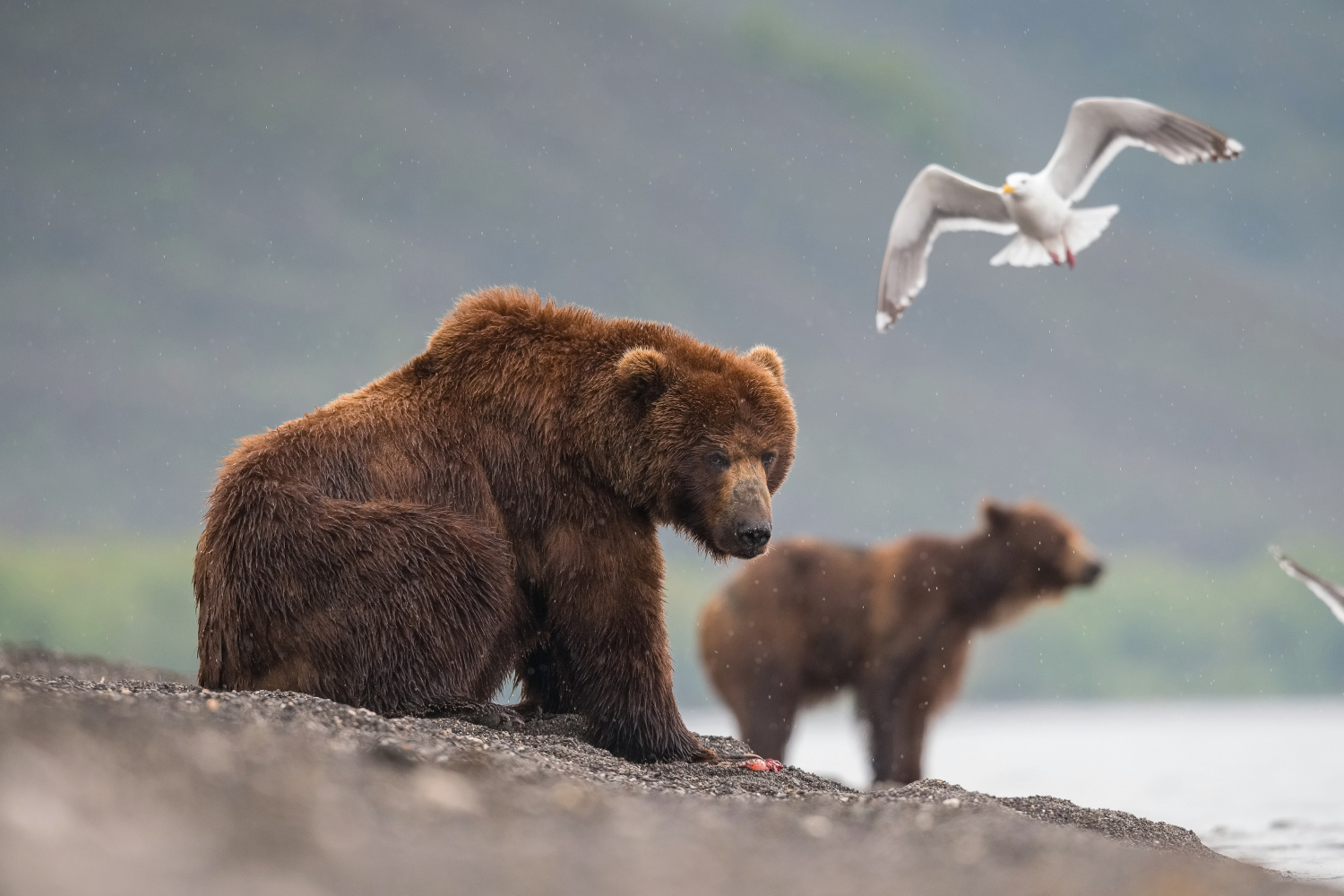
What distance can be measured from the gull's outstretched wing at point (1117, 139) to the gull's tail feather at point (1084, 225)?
9.0 inches

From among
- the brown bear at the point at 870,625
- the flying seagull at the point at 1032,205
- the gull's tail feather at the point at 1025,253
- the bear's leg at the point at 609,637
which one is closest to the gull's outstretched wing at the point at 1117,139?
the flying seagull at the point at 1032,205

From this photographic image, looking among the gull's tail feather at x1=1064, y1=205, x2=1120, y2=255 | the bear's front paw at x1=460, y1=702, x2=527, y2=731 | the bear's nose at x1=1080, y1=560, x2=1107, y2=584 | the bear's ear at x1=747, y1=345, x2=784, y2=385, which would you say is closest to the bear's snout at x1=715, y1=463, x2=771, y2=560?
the bear's ear at x1=747, y1=345, x2=784, y2=385

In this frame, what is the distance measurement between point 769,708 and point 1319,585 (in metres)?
5.29

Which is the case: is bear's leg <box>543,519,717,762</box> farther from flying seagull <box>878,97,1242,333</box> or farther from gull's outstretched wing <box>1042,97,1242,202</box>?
gull's outstretched wing <box>1042,97,1242,202</box>

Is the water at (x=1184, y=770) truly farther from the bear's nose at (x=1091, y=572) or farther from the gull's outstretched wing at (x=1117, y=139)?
the gull's outstretched wing at (x=1117, y=139)

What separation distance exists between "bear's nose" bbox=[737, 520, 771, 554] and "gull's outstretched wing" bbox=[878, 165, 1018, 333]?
16.9 ft

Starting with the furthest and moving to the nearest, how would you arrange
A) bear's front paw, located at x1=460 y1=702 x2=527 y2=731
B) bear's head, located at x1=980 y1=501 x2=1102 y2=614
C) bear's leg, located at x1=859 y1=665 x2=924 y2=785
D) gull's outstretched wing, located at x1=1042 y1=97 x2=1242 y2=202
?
1. bear's head, located at x1=980 y1=501 x2=1102 y2=614
2. bear's leg, located at x1=859 y1=665 x2=924 y2=785
3. gull's outstretched wing, located at x1=1042 y1=97 x2=1242 y2=202
4. bear's front paw, located at x1=460 y1=702 x2=527 y2=731

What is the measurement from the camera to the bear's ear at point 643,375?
200 inches

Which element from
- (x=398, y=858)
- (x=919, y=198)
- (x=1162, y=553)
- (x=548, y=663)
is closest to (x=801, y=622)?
(x=919, y=198)

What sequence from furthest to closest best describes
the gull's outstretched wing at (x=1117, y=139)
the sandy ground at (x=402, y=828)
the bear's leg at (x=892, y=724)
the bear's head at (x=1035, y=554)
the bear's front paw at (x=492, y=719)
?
1. the bear's head at (x=1035, y=554)
2. the bear's leg at (x=892, y=724)
3. the gull's outstretched wing at (x=1117, y=139)
4. the bear's front paw at (x=492, y=719)
5. the sandy ground at (x=402, y=828)

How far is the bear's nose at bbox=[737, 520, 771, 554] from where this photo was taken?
16.5 feet

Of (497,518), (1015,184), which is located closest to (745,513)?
(497,518)

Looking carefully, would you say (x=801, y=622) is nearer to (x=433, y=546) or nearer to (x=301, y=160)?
(x=433, y=546)

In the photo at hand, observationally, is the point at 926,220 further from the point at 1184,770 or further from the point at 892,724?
the point at 1184,770
